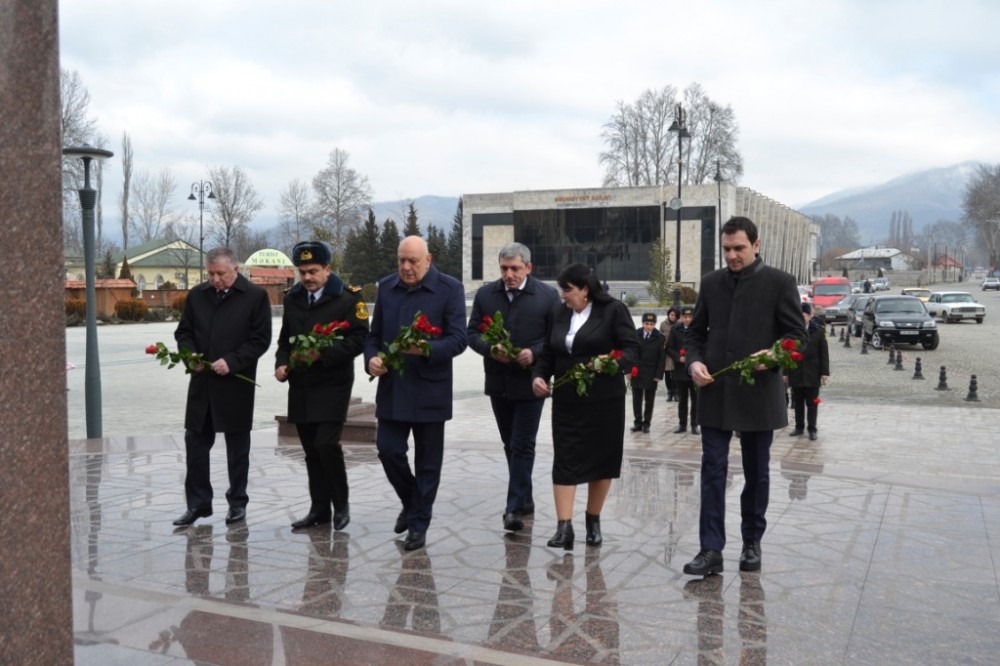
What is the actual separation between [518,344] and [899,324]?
22.6 meters

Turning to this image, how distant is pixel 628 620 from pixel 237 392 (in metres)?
3.29

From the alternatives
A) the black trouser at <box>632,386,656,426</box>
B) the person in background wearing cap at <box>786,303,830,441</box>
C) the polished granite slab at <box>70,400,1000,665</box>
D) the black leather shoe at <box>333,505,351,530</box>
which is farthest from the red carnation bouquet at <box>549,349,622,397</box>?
the person in background wearing cap at <box>786,303,830,441</box>

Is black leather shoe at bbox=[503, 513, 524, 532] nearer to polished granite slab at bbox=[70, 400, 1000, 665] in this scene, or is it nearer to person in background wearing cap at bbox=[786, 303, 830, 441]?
polished granite slab at bbox=[70, 400, 1000, 665]

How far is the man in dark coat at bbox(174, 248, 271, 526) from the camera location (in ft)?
21.7

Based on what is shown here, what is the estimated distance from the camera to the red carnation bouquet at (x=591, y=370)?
18.8 ft

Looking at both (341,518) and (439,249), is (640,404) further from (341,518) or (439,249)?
(439,249)

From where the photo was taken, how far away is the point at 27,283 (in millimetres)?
2766

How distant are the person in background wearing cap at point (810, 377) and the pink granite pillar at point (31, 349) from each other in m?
9.79

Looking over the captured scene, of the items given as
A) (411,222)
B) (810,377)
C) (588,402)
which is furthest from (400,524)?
(411,222)

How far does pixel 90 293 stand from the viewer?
11672mm

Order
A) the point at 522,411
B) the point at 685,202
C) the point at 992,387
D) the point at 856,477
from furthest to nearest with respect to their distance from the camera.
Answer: the point at 685,202, the point at 992,387, the point at 856,477, the point at 522,411

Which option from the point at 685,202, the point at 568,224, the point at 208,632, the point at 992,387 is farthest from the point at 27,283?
the point at 568,224

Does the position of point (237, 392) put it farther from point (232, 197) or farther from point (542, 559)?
point (232, 197)

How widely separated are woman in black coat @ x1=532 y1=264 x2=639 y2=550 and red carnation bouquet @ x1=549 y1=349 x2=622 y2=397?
0.07 m
